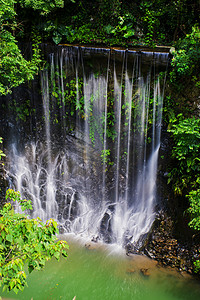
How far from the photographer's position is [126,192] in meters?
8.31

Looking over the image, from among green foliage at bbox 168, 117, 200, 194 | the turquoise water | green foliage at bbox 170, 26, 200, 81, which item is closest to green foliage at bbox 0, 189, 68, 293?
the turquoise water

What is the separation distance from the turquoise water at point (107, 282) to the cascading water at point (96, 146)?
1.11 metres

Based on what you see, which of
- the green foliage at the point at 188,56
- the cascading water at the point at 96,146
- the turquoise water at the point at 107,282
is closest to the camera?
the turquoise water at the point at 107,282

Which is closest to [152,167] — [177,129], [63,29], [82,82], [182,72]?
[177,129]

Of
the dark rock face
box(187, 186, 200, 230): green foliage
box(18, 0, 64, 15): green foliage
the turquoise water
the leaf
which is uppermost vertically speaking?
box(18, 0, 64, 15): green foliage

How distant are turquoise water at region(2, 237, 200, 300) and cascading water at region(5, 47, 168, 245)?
111cm

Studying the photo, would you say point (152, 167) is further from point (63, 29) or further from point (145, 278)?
point (63, 29)

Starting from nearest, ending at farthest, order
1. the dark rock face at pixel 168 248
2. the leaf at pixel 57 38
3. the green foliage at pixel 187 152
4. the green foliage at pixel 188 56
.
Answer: the green foliage at pixel 187 152
the dark rock face at pixel 168 248
the green foliage at pixel 188 56
the leaf at pixel 57 38

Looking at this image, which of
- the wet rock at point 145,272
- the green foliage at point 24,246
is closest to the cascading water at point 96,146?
the wet rock at point 145,272

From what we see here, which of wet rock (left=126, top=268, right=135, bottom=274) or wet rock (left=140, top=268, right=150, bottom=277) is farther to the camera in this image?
wet rock (left=126, top=268, right=135, bottom=274)

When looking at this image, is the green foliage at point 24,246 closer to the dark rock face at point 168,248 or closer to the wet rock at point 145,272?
the wet rock at point 145,272

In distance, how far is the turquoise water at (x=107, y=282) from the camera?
588 centimetres

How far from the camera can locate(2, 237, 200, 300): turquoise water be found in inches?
231

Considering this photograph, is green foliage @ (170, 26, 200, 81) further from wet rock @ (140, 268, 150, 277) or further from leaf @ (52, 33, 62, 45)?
wet rock @ (140, 268, 150, 277)
